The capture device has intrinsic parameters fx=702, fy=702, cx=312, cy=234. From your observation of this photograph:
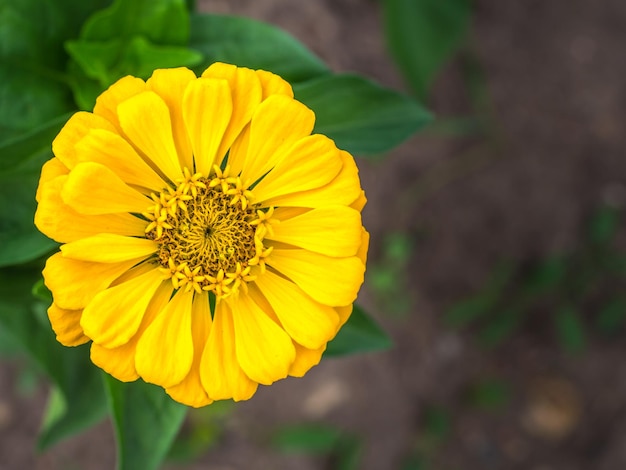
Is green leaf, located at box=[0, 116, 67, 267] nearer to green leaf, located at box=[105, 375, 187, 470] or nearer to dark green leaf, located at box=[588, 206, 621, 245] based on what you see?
green leaf, located at box=[105, 375, 187, 470]

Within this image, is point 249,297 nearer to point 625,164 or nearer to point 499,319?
point 499,319

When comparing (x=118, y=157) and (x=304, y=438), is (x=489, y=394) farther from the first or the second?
(x=118, y=157)

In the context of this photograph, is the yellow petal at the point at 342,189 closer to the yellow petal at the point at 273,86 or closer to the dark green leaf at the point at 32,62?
the yellow petal at the point at 273,86

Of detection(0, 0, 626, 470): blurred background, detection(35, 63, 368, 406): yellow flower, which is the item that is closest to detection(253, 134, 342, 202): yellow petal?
detection(35, 63, 368, 406): yellow flower

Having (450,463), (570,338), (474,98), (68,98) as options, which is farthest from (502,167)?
(68,98)

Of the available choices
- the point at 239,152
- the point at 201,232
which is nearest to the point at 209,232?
the point at 201,232

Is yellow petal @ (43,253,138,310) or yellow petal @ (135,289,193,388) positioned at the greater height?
yellow petal @ (43,253,138,310)
